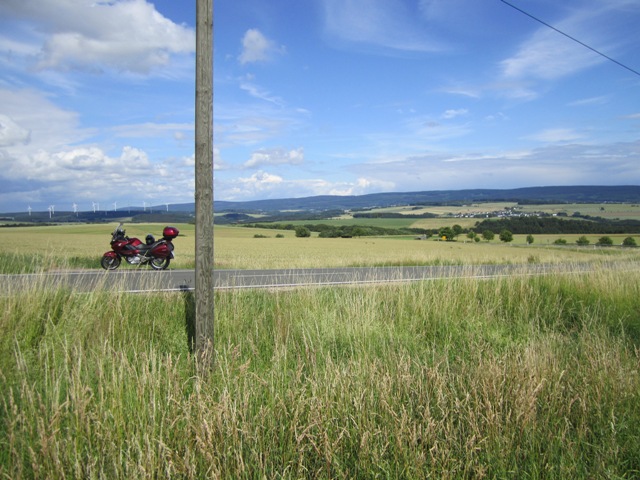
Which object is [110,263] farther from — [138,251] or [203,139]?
[203,139]

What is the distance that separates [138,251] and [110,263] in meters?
1.11

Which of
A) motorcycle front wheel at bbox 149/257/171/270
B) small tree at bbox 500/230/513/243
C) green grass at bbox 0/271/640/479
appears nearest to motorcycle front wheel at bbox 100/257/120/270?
motorcycle front wheel at bbox 149/257/171/270

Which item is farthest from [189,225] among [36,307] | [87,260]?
[36,307]

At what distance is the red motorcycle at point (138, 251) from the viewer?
59.1ft

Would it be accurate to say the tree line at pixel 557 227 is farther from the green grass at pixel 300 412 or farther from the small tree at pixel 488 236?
the green grass at pixel 300 412

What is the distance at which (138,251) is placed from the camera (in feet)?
59.7

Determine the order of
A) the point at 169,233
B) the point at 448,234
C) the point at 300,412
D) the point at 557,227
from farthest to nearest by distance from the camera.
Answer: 1. the point at 557,227
2. the point at 448,234
3. the point at 169,233
4. the point at 300,412

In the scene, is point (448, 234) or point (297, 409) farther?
point (448, 234)

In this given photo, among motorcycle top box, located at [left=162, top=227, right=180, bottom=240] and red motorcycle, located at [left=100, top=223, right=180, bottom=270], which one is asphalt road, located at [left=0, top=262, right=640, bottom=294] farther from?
motorcycle top box, located at [left=162, top=227, right=180, bottom=240]

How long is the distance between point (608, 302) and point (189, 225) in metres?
64.5

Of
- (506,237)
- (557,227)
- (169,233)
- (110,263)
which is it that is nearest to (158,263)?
(169,233)

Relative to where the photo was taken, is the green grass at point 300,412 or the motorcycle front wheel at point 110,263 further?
the motorcycle front wheel at point 110,263

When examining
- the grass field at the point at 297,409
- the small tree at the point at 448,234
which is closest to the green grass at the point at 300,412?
the grass field at the point at 297,409

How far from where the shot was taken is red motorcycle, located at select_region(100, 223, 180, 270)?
59.1 ft
